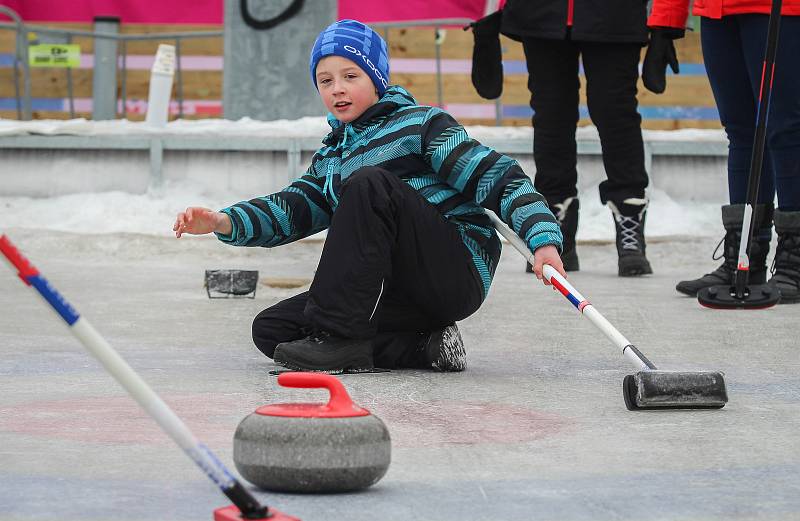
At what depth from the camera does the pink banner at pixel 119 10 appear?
950 cm

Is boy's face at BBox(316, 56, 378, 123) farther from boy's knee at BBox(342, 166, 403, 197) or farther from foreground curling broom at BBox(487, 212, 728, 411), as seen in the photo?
foreground curling broom at BBox(487, 212, 728, 411)

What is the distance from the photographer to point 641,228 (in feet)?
18.4

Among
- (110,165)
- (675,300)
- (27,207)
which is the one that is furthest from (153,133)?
(675,300)

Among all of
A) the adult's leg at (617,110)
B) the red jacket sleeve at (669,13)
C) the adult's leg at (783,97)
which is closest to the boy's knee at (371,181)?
the adult's leg at (783,97)

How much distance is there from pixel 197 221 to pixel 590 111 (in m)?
2.80

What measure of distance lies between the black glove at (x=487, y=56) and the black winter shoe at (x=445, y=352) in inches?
107

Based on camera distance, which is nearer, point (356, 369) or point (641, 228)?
point (356, 369)

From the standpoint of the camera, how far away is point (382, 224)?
3.04 meters

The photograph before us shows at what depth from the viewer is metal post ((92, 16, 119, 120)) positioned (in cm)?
1013

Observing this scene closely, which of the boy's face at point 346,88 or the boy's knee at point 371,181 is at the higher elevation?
the boy's face at point 346,88

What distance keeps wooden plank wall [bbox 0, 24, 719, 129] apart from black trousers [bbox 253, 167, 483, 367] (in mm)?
7310

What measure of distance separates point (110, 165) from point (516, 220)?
487 centimetres

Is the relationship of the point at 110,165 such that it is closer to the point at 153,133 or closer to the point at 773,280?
the point at 153,133

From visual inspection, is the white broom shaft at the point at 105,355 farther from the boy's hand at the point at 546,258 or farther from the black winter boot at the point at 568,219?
the black winter boot at the point at 568,219
